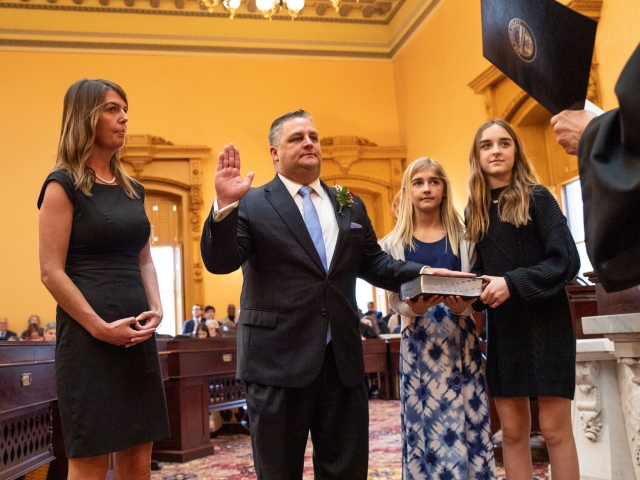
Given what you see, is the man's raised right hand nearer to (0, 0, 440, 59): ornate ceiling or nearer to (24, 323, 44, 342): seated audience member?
(24, 323, 44, 342): seated audience member

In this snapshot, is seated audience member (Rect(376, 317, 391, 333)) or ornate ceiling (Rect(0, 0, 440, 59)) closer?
seated audience member (Rect(376, 317, 391, 333))

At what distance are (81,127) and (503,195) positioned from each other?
1598 mm

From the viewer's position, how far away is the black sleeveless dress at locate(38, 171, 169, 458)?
1972mm

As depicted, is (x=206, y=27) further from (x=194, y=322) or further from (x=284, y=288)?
(x=284, y=288)

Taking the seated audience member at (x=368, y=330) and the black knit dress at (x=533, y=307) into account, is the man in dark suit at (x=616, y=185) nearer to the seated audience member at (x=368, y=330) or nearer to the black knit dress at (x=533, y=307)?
the black knit dress at (x=533, y=307)

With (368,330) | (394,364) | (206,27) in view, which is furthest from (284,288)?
(206,27)

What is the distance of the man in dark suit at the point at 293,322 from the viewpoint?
6.84 feet

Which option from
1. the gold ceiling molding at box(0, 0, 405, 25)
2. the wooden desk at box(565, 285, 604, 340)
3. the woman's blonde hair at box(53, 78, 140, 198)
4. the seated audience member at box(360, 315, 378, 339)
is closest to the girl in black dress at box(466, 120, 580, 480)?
the woman's blonde hair at box(53, 78, 140, 198)

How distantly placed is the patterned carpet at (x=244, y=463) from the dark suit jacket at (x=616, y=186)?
278 cm

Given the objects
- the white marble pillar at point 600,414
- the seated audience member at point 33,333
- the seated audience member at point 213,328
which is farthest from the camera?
the seated audience member at point 33,333

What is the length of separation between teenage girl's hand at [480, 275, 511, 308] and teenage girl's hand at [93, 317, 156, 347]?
45.7 inches

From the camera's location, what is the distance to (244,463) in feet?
16.6

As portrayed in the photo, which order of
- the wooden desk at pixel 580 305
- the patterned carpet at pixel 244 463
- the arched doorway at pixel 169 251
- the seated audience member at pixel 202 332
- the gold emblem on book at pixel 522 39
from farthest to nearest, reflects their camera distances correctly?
the arched doorway at pixel 169 251 < the seated audience member at pixel 202 332 < the patterned carpet at pixel 244 463 < the wooden desk at pixel 580 305 < the gold emblem on book at pixel 522 39

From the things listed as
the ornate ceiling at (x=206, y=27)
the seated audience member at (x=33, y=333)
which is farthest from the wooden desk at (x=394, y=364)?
the ornate ceiling at (x=206, y=27)
